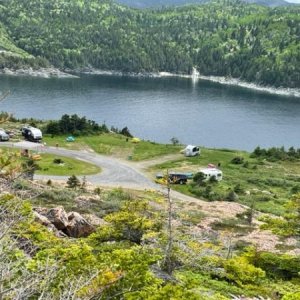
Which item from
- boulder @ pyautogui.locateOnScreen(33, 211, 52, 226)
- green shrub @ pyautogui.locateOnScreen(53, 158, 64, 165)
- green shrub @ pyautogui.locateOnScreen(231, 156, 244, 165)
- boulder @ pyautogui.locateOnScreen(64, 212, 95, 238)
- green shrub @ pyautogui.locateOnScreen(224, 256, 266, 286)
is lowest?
green shrub @ pyautogui.locateOnScreen(231, 156, 244, 165)

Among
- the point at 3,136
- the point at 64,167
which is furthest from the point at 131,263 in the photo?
the point at 3,136

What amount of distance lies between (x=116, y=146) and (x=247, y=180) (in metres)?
22.5

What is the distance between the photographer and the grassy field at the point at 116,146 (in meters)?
79.9

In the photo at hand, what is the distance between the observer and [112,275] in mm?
14812

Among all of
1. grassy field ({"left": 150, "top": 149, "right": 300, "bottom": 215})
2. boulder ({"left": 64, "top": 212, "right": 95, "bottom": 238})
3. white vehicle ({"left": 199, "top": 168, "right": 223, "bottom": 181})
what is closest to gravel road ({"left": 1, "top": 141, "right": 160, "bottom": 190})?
grassy field ({"left": 150, "top": 149, "right": 300, "bottom": 215})

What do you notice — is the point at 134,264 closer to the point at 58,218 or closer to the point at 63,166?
the point at 58,218

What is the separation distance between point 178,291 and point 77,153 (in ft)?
203

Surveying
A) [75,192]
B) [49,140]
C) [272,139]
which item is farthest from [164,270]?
[272,139]

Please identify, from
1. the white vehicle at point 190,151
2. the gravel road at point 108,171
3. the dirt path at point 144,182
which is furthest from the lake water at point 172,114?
the dirt path at point 144,182

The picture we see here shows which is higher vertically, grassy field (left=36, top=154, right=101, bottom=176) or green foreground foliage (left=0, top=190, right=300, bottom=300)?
green foreground foliage (left=0, top=190, right=300, bottom=300)

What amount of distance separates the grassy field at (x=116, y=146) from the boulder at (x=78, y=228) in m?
43.7

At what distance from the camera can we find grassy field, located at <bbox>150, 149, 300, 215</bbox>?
61531 mm

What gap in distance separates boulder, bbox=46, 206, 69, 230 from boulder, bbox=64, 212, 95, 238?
28 cm

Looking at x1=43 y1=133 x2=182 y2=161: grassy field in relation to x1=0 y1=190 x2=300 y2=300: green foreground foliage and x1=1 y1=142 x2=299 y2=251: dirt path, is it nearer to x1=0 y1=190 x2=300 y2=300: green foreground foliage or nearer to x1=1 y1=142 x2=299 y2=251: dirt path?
x1=1 y1=142 x2=299 y2=251: dirt path
